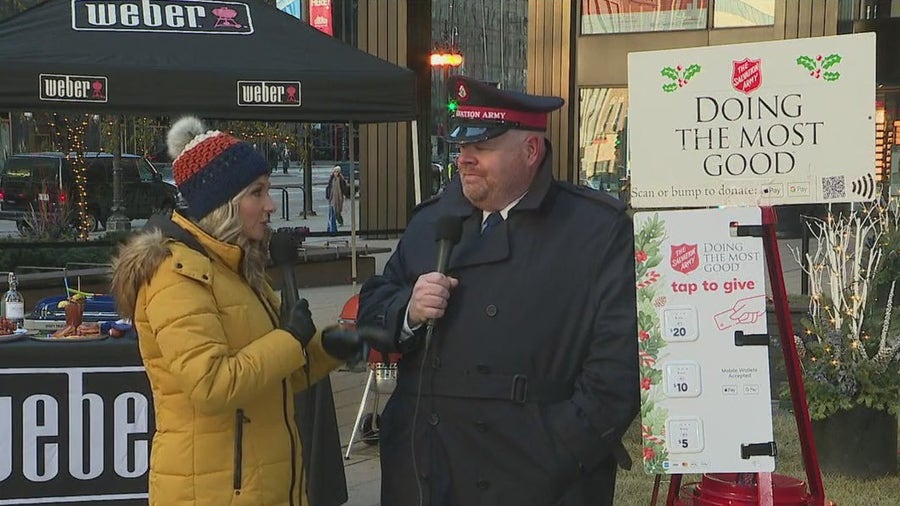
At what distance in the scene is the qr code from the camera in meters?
2.76

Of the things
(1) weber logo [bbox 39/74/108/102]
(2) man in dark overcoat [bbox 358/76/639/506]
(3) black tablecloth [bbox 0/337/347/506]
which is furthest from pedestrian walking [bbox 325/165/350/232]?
(2) man in dark overcoat [bbox 358/76/639/506]

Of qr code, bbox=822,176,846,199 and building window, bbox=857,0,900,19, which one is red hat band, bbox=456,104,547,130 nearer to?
qr code, bbox=822,176,846,199

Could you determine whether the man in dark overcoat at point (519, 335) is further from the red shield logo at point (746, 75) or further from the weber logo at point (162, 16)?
the weber logo at point (162, 16)

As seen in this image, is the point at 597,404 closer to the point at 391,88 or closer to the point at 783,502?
the point at 783,502

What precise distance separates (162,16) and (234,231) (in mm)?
3905

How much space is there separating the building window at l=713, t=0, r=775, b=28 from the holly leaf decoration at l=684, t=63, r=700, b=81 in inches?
592

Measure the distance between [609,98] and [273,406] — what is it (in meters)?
15.7

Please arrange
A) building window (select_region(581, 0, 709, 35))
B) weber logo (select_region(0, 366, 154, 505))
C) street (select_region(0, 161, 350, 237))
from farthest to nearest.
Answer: street (select_region(0, 161, 350, 237))
building window (select_region(581, 0, 709, 35))
weber logo (select_region(0, 366, 154, 505))

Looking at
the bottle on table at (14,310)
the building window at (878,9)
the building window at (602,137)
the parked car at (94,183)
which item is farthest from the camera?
the parked car at (94,183)

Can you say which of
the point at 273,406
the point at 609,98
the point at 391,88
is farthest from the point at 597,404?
the point at 609,98

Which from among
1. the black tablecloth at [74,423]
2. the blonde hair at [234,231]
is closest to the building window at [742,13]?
the black tablecloth at [74,423]

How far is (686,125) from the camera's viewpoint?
2.87 metres

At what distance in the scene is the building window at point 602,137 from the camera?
17766 mm

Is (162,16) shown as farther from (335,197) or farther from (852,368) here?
(335,197)
